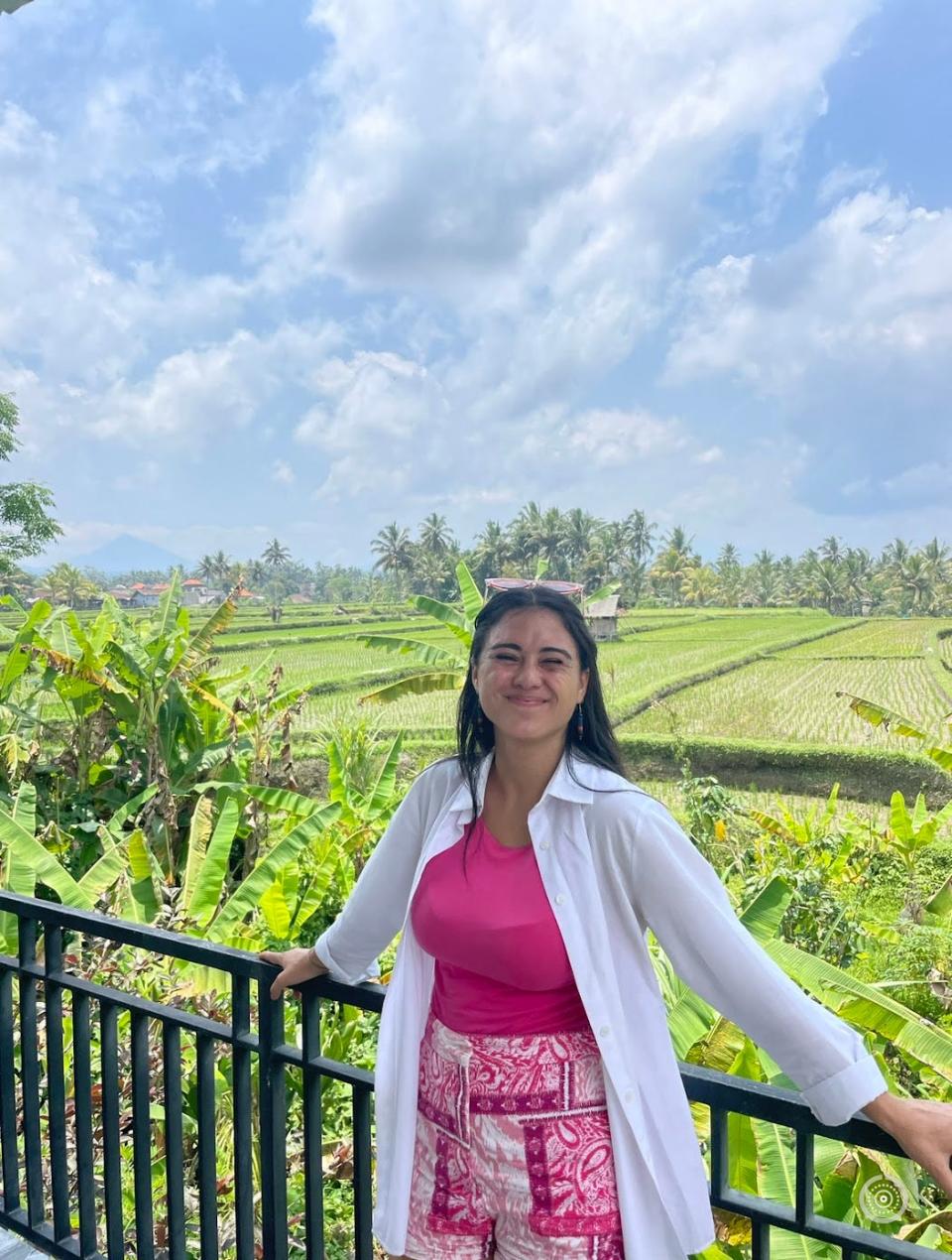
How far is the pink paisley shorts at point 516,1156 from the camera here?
2.43ft

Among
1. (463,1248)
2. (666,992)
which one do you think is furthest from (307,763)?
(463,1248)

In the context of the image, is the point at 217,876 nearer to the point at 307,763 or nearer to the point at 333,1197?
the point at 333,1197

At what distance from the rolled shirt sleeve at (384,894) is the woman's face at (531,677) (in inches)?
4.9

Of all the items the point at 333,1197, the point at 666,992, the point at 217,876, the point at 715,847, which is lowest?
the point at 333,1197

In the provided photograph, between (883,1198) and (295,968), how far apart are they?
0.64 metres

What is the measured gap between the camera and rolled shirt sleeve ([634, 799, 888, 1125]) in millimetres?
669

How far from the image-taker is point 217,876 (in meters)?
2.45

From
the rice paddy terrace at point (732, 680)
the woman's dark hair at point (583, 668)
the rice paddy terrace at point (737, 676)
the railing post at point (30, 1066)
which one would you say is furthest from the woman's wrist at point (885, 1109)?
the rice paddy terrace at point (737, 676)

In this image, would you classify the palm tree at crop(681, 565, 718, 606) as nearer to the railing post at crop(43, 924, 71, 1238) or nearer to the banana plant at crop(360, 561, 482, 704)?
the banana plant at crop(360, 561, 482, 704)

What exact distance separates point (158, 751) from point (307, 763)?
14.7 ft

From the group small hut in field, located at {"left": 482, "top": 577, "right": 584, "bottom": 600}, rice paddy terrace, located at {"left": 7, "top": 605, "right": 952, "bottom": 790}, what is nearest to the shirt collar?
small hut in field, located at {"left": 482, "top": 577, "right": 584, "bottom": 600}

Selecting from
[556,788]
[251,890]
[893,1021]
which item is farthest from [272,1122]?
[251,890]

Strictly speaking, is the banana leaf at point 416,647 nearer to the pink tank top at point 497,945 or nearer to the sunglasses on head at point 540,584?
the sunglasses on head at point 540,584

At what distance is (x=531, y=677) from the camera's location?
837 millimetres
